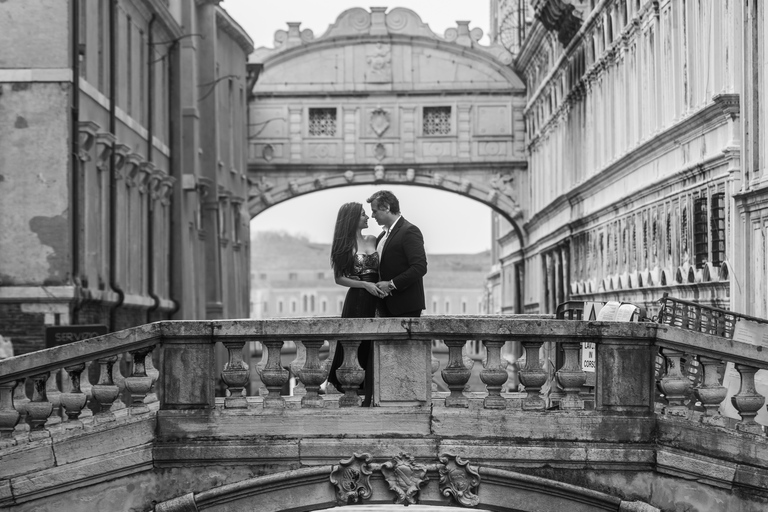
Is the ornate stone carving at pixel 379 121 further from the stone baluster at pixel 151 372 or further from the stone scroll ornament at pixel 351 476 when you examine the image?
the stone scroll ornament at pixel 351 476

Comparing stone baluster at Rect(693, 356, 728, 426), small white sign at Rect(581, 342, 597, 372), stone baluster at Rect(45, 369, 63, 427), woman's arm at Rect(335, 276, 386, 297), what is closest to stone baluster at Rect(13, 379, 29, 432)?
stone baluster at Rect(45, 369, 63, 427)

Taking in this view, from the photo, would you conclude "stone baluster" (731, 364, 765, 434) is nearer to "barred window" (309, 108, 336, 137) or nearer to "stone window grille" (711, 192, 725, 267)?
"stone window grille" (711, 192, 725, 267)

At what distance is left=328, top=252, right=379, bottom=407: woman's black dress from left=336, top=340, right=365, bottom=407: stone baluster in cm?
15

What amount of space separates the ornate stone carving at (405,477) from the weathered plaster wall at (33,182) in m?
11.9

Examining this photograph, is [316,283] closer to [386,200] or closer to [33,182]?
[33,182]

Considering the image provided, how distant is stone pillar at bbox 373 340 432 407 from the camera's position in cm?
1108

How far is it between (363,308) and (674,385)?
2.53 m

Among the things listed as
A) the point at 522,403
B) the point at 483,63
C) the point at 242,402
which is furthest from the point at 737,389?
the point at 483,63

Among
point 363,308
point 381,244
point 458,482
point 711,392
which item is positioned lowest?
point 458,482

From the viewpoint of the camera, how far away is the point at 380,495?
36.1 ft

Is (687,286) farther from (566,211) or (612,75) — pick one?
(566,211)

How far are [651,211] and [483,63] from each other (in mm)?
20962

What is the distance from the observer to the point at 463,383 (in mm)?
11031

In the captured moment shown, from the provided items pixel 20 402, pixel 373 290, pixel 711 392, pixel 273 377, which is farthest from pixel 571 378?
pixel 20 402
